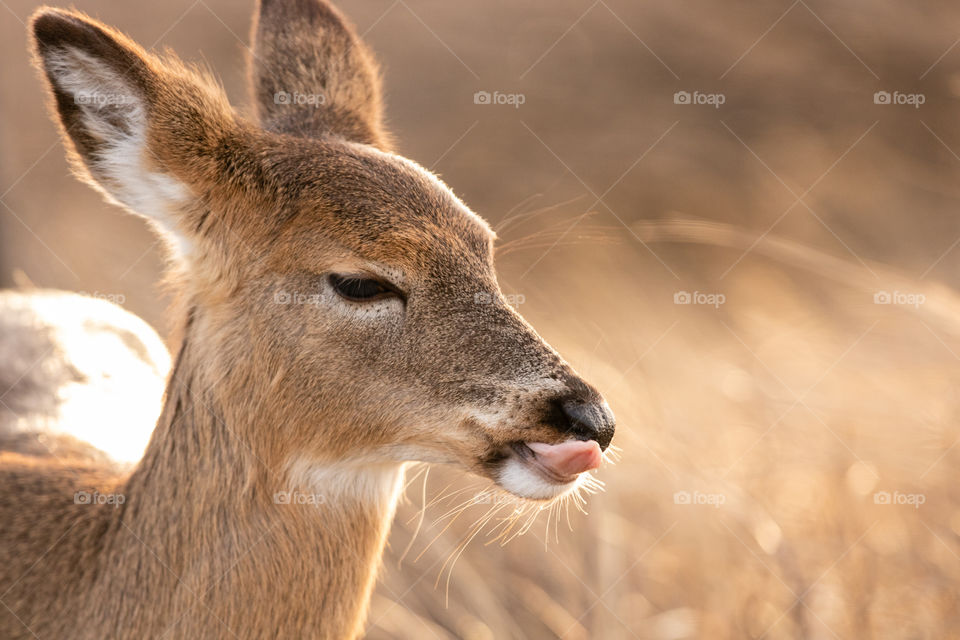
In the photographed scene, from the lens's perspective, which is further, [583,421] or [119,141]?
[119,141]

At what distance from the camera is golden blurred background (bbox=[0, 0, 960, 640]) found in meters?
4.68

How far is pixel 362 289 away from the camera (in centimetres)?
298

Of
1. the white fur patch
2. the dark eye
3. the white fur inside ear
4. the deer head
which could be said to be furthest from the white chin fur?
the white fur inside ear

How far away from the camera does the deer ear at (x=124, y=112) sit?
113 inches

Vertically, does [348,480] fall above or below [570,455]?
below

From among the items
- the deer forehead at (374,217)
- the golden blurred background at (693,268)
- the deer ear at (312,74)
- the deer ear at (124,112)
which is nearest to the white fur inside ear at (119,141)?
the deer ear at (124,112)

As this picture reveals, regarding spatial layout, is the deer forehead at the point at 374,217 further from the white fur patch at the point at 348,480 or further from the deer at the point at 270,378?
the white fur patch at the point at 348,480

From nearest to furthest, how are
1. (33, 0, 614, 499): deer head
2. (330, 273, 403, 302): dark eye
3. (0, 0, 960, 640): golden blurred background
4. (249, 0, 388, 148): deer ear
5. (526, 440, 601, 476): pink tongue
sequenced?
(526, 440, 601, 476): pink tongue < (33, 0, 614, 499): deer head < (330, 273, 403, 302): dark eye < (249, 0, 388, 148): deer ear < (0, 0, 960, 640): golden blurred background

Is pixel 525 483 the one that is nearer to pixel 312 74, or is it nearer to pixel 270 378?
pixel 270 378

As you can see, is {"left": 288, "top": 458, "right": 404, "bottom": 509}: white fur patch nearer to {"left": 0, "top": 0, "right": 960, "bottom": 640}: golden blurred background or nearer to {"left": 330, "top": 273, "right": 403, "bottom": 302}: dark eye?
{"left": 330, "top": 273, "right": 403, "bottom": 302}: dark eye

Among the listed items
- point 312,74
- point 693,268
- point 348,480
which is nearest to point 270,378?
point 348,480

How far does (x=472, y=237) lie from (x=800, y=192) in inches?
288

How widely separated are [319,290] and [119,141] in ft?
2.52

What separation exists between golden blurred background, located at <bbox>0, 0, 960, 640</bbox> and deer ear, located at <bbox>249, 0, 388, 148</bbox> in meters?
0.23
